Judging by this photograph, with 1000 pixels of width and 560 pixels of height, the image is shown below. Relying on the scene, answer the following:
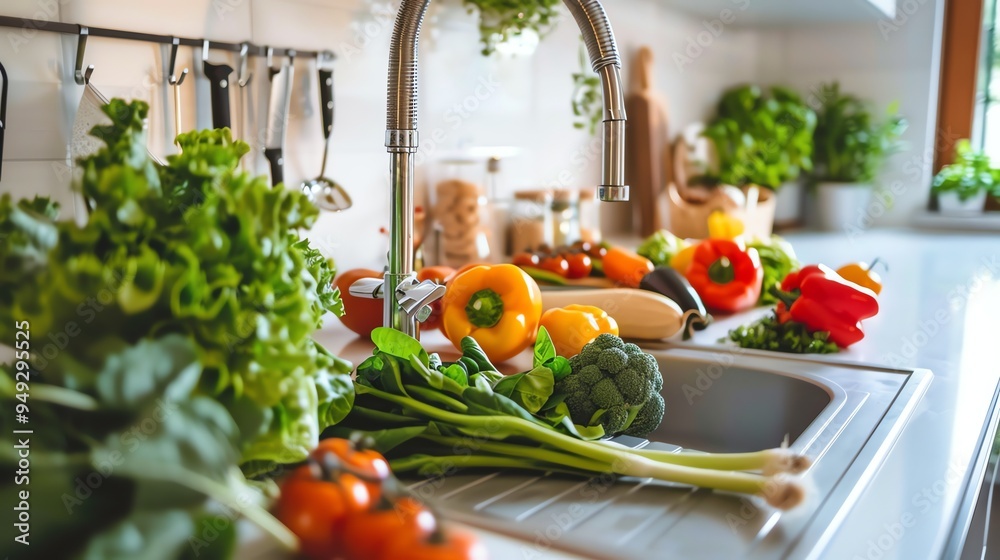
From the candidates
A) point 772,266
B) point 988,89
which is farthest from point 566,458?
point 988,89

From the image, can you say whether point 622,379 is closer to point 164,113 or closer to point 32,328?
point 32,328

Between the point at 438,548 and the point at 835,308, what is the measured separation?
1008mm

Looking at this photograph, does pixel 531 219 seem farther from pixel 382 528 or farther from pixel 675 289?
pixel 382 528

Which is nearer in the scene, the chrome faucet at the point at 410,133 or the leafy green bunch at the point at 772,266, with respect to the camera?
the chrome faucet at the point at 410,133

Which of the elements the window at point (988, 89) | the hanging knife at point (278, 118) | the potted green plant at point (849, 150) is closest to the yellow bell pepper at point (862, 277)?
the hanging knife at point (278, 118)

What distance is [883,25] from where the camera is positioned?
278cm

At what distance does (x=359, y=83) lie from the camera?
1.46m

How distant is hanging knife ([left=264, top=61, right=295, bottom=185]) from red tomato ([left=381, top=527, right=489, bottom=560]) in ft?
3.01

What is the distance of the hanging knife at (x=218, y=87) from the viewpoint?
119cm

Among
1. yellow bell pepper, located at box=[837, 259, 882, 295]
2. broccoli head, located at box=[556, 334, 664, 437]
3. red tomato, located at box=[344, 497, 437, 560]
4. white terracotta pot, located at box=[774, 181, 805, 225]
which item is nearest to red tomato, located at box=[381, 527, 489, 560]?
red tomato, located at box=[344, 497, 437, 560]

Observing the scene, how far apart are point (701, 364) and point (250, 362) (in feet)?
2.67

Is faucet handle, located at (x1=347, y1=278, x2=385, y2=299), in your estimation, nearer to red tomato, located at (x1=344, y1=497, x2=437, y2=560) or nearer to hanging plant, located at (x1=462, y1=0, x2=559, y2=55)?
red tomato, located at (x1=344, y1=497, x2=437, y2=560)

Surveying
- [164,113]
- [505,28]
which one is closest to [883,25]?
[505,28]

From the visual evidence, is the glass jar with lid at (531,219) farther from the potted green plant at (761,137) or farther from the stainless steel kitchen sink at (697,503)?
the potted green plant at (761,137)
